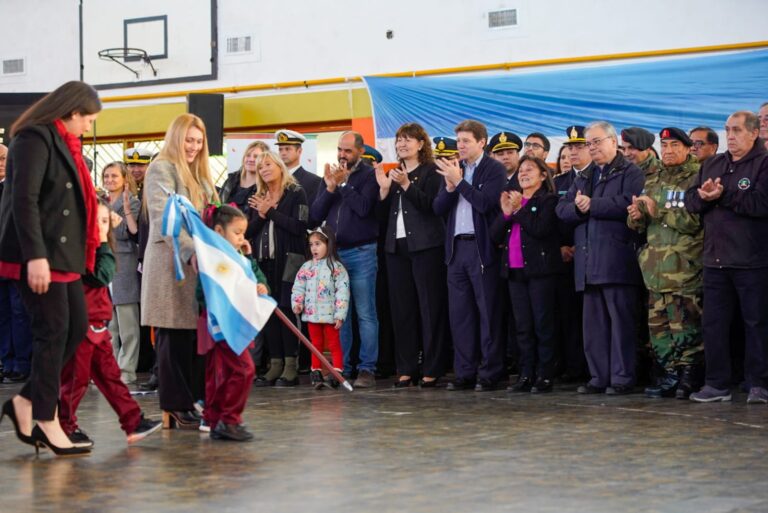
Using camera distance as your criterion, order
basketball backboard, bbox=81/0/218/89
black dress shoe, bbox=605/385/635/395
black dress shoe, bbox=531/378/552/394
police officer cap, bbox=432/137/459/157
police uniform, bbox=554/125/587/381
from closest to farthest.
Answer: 1. black dress shoe, bbox=605/385/635/395
2. black dress shoe, bbox=531/378/552/394
3. police uniform, bbox=554/125/587/381
4. police officer cap, bbox=432/137/459/157
5. basketball backboard, bbox=81/0/218/89

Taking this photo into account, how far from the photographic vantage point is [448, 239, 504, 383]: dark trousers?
7.47 metres

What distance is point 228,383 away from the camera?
511 cm

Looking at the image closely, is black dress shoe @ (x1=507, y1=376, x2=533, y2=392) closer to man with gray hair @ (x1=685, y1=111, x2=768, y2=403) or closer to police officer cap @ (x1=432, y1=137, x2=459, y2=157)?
man with gray hair @ (x1=685, y1=111, x2=768, y2=403)

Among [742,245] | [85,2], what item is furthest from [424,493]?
[85,2]

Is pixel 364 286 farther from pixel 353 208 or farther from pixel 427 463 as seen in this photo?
pixel 427 463

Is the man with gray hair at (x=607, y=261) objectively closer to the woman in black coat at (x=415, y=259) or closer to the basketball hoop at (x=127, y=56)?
the woman in black coat at (x=415, y=259)

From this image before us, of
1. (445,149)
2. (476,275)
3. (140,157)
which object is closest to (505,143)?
(445,149)

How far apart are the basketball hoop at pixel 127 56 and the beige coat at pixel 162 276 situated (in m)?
7.97

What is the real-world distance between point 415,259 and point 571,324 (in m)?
1.12

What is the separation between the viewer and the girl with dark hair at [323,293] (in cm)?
782

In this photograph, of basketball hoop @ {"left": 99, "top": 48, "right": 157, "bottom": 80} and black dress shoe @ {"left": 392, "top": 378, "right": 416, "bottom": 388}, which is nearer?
black dress shoe @ {"left": 392, "top": 378, "right": 416, "bottom": 388}

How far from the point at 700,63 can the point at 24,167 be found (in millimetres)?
6868

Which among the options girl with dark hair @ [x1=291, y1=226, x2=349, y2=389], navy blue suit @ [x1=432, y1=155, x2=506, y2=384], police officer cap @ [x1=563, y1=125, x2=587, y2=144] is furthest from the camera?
girl with dark hair @ [x1=291, y1=226, x2=349, y2=389]

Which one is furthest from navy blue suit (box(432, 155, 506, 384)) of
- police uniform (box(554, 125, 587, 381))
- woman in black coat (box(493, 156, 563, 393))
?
police uniform (box(554, 125, 587, 381))
